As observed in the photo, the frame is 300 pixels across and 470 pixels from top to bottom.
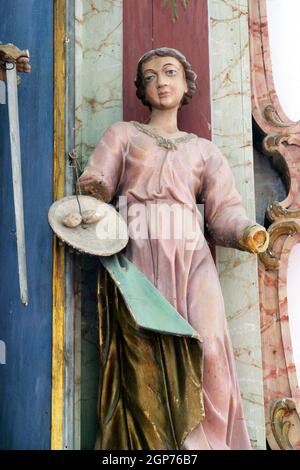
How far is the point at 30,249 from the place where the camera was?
15.3ft

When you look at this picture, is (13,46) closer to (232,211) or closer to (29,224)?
(29,224)

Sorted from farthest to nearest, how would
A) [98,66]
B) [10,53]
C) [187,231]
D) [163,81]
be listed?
1. [98,66]
2. [163,81]
3. [187,231]
4. [10,53]

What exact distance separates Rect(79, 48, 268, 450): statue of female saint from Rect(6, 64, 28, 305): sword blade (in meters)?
0.30

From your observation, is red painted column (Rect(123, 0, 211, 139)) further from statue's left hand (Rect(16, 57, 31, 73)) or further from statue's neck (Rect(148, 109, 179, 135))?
statue's left hand (Rect(16, 57, 31, 73))

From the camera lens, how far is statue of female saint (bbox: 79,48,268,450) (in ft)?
14.8

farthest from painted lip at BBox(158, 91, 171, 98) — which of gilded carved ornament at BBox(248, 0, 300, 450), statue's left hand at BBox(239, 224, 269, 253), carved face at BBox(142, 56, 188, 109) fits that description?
statue's left hand at BBox(239, 224, 269, 253)

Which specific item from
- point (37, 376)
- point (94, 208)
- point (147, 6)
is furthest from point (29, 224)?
point (147, 6)

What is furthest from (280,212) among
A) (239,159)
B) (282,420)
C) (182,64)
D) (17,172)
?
(17,172)

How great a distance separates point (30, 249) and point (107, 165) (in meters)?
0.43


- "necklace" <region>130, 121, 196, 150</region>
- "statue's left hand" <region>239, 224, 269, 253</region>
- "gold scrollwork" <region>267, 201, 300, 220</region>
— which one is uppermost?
"necklace" <region>130, 121, 196, 150</region>

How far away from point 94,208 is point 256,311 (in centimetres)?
75

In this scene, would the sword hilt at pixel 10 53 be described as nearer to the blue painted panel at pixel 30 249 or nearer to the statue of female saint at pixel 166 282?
the blue painted panel at pixel 30 249

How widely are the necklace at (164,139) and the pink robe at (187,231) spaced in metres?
0.01

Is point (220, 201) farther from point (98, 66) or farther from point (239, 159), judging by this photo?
point (98, 66)
